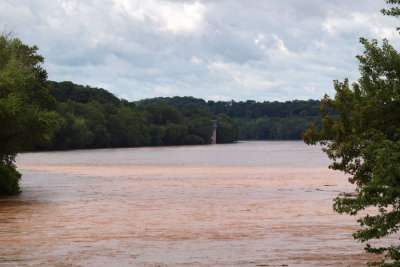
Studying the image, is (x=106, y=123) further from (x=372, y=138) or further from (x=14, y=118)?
(x=372, y=138)

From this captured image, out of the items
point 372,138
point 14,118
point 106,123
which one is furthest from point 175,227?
point 106,123

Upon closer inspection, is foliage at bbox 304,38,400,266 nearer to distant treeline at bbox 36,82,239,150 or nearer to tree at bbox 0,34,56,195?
tree at bbox 0,34,56,195

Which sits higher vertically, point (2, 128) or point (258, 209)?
point (2, 128)

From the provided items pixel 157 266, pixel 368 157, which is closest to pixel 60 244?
pixel 157 266

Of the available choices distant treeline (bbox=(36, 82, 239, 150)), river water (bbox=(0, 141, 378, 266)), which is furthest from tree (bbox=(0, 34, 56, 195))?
distant treeline (bbox=(36, 82, 239, 150))

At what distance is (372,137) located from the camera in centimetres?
1126

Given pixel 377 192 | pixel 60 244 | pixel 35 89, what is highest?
pixel 35 89

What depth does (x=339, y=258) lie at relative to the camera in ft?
49.5

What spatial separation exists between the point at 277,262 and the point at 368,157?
485cm

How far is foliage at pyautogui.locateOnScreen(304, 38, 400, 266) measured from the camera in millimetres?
9977

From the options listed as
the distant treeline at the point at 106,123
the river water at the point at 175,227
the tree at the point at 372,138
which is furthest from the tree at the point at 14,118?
the distant treeline at the point at 106,123

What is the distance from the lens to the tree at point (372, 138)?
9.98 m

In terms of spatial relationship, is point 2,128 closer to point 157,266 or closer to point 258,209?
point 258,209

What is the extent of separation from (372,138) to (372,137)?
0.30 m
